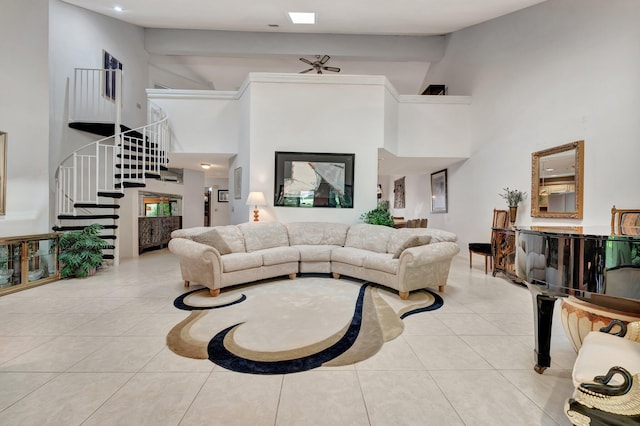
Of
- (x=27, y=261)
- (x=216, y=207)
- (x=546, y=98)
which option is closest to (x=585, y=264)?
(x=546, y=98)

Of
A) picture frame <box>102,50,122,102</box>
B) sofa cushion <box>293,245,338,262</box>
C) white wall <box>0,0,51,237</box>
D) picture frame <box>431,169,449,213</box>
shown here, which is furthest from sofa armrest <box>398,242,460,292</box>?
picture frame <box>102,50,122,102</box>

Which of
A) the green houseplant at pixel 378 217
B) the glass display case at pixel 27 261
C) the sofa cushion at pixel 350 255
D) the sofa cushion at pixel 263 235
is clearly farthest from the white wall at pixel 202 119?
the sofa cushion at pixel 350 255

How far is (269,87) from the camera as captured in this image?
553cm

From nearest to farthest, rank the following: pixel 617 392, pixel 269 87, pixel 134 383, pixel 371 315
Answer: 1. pixel 617 392
2. pixel 134 383
3. pixel 371 315
4. pixel 269 87

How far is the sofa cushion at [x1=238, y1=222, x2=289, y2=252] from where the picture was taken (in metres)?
4.51

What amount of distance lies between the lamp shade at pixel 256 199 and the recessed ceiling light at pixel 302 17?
12.9ft

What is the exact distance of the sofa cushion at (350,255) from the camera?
4108 mm

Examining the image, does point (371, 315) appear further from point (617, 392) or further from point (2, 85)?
point (2, 85)

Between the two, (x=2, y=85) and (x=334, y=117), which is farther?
(x=334, y=117)

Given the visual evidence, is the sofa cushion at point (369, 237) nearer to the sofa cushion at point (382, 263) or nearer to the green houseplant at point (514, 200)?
the sofa cushion at point (382, 263)

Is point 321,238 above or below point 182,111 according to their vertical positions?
below

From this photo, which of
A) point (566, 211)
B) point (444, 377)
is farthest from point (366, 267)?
point (566, 211)

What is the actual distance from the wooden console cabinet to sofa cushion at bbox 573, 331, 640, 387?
7908 mm

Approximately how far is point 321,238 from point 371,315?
2.24 meters
